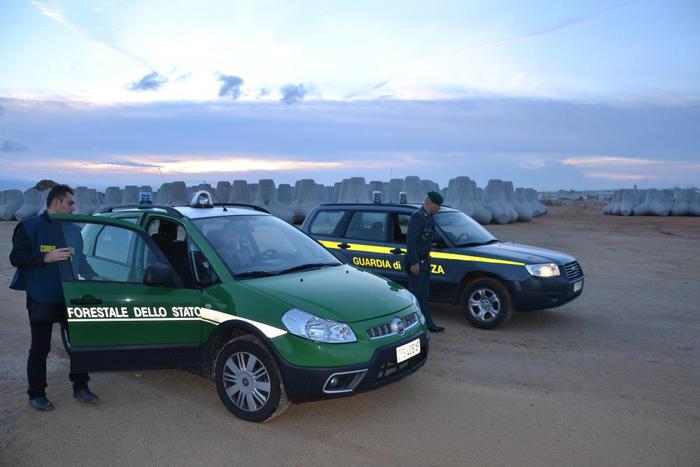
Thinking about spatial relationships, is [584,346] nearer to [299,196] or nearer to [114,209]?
[114,209]

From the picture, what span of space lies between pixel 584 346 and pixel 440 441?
3135mm

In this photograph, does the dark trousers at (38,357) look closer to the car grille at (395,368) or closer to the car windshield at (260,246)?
the car windshield at (260,246)

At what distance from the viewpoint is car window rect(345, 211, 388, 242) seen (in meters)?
8.12

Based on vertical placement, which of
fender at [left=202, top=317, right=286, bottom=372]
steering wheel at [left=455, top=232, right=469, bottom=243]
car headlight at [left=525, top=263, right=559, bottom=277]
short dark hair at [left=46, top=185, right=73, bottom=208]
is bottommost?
fender at [left=202, top=317, right=286, bottom=372]

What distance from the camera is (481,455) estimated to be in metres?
3.84

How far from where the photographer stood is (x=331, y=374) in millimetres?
4043

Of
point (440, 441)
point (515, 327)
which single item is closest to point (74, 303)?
point (440, 441)

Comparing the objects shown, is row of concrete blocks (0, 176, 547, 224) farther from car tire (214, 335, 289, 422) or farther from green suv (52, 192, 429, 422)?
car tire (214, 335, 289, 422)

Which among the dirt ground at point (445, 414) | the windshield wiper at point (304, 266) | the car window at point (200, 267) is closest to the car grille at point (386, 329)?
the dirt ground at point (445, 414)

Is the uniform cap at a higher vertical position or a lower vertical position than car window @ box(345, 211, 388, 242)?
higher

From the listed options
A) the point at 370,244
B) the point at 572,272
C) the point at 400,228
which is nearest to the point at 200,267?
the point at 370,244

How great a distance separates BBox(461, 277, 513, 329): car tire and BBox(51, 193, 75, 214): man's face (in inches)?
189

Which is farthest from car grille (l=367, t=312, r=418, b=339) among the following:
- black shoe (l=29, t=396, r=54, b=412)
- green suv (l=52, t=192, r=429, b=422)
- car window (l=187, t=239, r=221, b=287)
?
black shoe (l=29, t=396, r=54, b=412)

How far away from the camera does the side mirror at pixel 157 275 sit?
4363 mm
